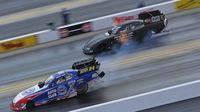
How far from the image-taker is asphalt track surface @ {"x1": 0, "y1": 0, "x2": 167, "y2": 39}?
3019cm

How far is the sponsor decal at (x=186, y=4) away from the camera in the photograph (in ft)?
95.0

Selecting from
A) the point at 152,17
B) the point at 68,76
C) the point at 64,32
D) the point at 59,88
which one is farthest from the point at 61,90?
the point at 64,32

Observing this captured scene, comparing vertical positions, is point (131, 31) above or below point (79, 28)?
below

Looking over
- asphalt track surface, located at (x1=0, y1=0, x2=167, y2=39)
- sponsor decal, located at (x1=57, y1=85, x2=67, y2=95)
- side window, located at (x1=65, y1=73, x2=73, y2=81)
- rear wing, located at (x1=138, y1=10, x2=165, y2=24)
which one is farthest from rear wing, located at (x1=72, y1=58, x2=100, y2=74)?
asphalt track surface, located at (x1=0, y1=0, x2=167, y2=39)

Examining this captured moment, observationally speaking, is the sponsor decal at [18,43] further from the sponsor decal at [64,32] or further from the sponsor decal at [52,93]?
the sponsor decal at [52,93]

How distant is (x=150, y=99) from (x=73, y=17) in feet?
48.6

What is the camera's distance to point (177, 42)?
24.6m

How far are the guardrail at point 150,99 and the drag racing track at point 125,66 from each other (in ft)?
7.05

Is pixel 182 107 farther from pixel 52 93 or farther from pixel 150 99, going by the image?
pixel 52 93

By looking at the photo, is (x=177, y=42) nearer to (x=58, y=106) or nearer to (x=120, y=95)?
(x=120, y=95)

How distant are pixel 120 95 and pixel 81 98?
1.60m

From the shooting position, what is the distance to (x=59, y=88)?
758 inches

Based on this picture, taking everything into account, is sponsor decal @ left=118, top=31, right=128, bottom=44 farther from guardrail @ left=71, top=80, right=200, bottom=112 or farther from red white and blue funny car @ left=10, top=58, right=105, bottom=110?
guardrail @ left=71, top=80, right=200, bottom=112

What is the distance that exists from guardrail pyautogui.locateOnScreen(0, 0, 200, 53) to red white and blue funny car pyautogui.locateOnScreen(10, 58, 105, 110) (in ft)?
25.6
